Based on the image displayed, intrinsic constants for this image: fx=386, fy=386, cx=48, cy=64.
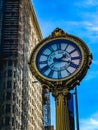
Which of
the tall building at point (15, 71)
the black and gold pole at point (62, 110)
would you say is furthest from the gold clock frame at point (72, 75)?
the tall building at point (15, 71)

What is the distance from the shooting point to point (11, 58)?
81.5 metres

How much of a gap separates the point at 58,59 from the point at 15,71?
71.9 meters

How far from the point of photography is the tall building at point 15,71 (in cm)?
7600

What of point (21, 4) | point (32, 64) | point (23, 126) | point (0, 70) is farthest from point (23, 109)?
point (32, 64)

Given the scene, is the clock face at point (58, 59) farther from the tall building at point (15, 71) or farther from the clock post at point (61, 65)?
the tall building at point (15, 71)

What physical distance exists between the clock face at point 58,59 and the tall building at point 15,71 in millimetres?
64519

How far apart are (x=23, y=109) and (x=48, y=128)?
26101 millimetres

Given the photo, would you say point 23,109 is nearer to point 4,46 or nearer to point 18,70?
point 18,70

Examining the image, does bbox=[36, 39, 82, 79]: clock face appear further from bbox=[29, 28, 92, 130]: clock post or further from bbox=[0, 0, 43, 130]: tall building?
bbox=[0, 0, 43, 130]: tall building

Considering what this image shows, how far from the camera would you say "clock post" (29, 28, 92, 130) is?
9.59 metres

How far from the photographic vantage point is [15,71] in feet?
267

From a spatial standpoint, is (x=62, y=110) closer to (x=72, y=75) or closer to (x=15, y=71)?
(x=72, y=75)

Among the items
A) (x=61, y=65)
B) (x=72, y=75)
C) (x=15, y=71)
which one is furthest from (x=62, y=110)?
(x=15, y=71)

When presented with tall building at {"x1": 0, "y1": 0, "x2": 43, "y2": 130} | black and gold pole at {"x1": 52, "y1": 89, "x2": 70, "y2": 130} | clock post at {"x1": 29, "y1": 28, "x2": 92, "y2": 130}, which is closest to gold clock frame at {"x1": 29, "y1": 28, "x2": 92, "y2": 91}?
clock post at {"x1": 29, "y1": 28, "x2": 92, "y2": 130}
